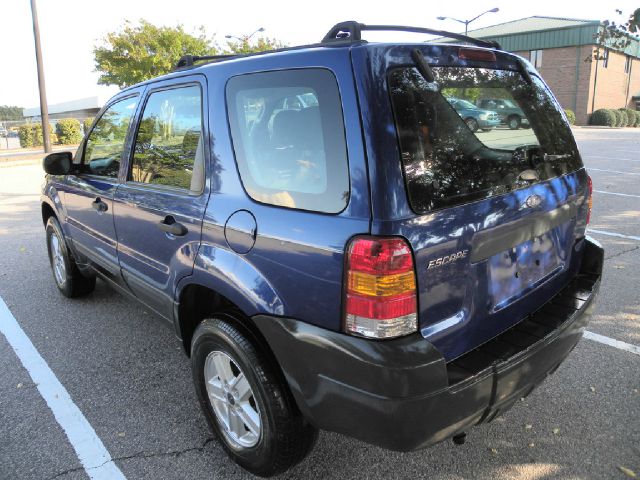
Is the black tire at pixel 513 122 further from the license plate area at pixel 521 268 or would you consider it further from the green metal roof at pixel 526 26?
the green metal roof at pixel 526 26

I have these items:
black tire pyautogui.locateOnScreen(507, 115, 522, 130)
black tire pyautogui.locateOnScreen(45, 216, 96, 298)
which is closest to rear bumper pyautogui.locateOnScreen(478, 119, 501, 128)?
black tire pyautogui.locateOnScreen(507, 115, 522, 130)

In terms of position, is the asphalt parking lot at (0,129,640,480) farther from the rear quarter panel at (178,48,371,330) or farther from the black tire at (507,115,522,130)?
the black tire at (507,115,522,130)

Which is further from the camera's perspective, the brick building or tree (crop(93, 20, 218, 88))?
the brick building

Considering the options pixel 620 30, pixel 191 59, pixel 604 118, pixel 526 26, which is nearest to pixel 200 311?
pixel 191 59

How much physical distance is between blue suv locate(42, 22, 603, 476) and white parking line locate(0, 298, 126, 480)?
56 centimetres

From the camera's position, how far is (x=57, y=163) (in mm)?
3697

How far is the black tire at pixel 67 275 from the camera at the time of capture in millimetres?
4375

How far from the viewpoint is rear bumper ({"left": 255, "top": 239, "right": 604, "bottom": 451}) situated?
5.65 ft

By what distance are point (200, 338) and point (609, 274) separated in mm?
4182

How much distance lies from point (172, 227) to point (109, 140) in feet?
4.71

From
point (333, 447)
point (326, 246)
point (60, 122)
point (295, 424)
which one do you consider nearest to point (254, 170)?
point (326, 246)

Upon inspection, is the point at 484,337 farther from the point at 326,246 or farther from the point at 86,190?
the point at 86,190

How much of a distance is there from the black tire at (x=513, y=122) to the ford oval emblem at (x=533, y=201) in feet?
1.26

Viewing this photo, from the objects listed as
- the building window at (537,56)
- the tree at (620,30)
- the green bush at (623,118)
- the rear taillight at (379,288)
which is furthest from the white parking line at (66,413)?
the building window at (537,56)
